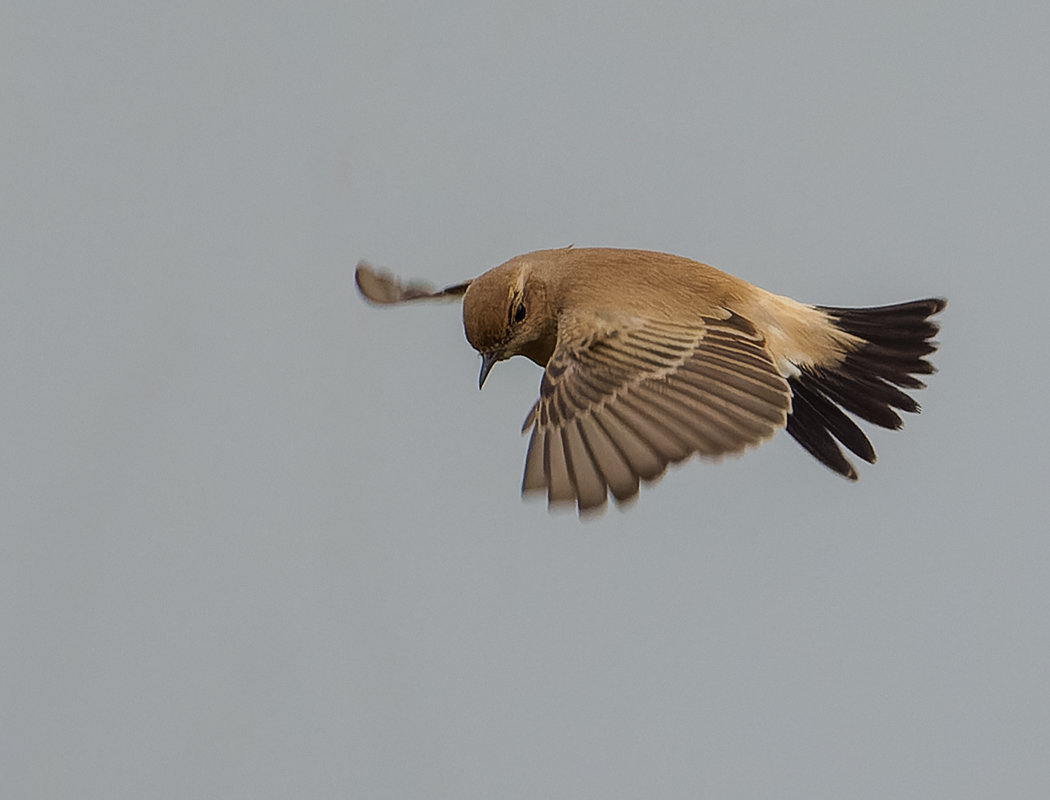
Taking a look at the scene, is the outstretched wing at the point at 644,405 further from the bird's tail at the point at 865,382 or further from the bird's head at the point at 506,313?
the bird's tail at the point at 865,382

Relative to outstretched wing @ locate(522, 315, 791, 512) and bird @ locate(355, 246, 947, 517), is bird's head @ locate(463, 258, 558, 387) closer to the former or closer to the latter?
bird @ locate(355, 246, 947, 517)

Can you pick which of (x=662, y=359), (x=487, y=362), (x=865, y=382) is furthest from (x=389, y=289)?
(x=865, y=382)

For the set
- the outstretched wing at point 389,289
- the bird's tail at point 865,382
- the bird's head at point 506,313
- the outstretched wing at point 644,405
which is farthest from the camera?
the outstretched wing at point 389,289

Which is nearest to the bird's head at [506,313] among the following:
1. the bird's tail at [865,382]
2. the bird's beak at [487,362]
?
the bird's beak at [487,362]

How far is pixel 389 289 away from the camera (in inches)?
201

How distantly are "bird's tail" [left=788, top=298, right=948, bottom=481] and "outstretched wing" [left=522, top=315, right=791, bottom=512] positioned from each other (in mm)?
537

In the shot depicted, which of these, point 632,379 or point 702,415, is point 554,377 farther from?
point 702,415

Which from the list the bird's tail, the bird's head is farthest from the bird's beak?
the bird's tail

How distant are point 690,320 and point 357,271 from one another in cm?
152

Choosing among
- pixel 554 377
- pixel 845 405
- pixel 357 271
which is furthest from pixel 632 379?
pixel 357 271

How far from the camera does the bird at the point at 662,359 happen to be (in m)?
3.63

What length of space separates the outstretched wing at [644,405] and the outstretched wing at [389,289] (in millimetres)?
937

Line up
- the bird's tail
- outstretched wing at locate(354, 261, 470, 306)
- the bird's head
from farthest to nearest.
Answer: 1. outstretched wing at locate(354, 261, 470, 306)
2. the bird's tail
3. the bird's head

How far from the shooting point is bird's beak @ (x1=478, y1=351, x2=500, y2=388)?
4.34 metres
